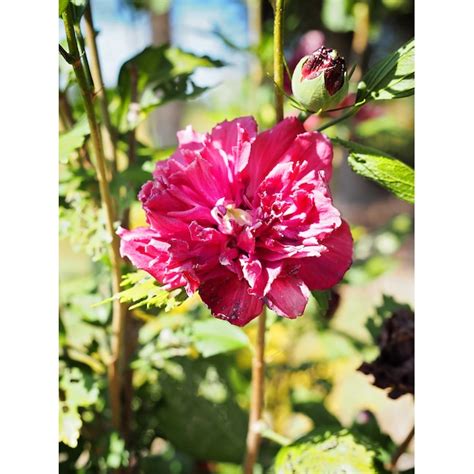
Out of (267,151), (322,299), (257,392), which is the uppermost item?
(267,151)

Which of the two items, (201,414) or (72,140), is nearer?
(72,140)

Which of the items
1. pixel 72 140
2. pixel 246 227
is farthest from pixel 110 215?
pixel 246 227

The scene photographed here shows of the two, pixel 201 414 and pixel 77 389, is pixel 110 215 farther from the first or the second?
pixel 201 414

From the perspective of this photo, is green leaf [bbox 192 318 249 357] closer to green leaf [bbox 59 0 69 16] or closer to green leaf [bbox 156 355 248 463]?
green leaf [bbox 156 355 248 463]

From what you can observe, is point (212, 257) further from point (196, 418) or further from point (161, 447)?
point (161, 447)

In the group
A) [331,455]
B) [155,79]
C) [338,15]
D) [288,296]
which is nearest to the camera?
[288,296]

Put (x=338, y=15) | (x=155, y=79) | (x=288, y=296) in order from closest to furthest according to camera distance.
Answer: (x=288, y=296) → (x=155, y=79) → (x=338, y=15)
